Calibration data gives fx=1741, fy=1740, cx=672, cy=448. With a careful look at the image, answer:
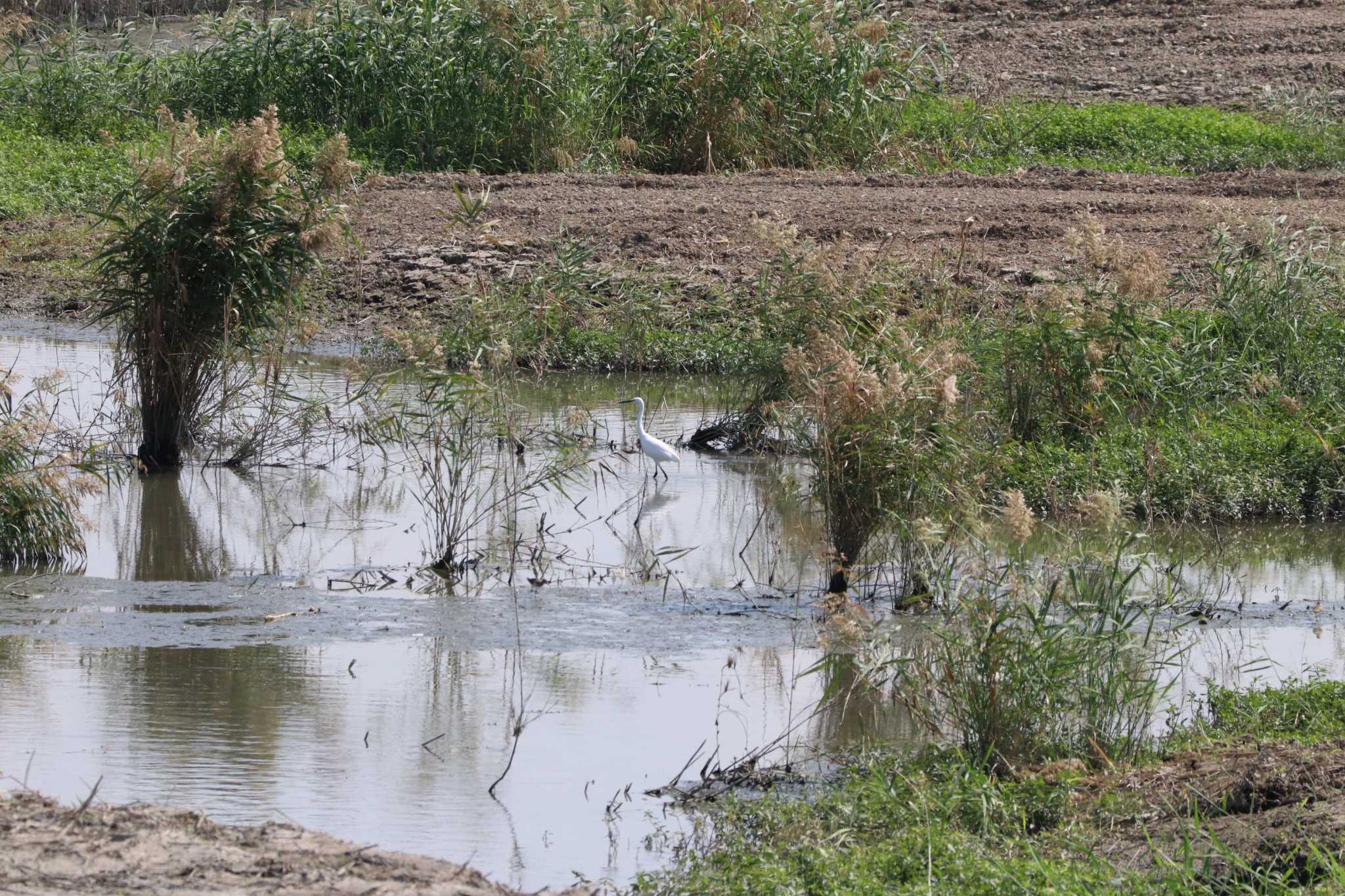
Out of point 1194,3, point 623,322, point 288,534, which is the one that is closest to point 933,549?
A: point 288,534

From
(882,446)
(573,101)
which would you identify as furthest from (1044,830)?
(573,101)

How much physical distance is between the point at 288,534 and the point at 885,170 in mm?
10682

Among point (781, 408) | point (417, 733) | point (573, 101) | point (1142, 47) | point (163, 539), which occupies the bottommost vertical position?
point (417, 733)

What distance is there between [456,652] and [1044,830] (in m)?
2.87

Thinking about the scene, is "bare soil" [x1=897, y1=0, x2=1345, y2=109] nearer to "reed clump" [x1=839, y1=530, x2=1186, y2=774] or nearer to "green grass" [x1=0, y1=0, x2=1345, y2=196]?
"green grass" [x1=0, y1=0, x2=1345, y2=196]

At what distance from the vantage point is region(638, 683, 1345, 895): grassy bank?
15.0 ft

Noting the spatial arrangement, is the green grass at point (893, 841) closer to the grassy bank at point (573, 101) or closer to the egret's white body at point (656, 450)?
the egret's white body at point (656, 450)

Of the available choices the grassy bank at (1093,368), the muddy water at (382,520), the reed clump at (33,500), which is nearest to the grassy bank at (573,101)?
the grassy bank at (1093,368)

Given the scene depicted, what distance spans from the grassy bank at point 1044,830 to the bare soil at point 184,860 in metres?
0.64

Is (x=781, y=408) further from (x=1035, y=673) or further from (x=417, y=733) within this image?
(x=1035, y=673)

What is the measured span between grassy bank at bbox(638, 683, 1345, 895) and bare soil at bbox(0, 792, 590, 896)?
64cm

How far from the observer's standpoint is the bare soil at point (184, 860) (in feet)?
14.2

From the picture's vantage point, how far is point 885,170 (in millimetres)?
18391

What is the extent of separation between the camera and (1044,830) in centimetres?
518
